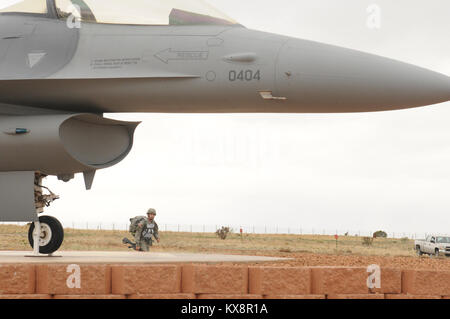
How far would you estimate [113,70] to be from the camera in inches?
476

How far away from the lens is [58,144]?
12414mm

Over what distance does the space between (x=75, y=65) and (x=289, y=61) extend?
365 centimetres

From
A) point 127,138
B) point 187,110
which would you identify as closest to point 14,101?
point 127,138

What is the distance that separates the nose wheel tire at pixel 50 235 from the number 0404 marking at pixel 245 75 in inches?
191

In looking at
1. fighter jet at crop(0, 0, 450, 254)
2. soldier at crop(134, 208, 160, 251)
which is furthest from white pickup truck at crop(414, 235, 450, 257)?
fighter jet at crop(0, 0, 450, 254)

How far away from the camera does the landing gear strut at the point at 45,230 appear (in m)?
13.8

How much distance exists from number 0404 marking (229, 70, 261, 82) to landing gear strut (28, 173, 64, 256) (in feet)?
14.6

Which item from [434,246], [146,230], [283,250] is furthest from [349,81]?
[434,246]

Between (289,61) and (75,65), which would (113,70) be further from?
(289,61)

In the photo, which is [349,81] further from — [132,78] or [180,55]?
[132,78]

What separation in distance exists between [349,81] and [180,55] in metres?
2.73

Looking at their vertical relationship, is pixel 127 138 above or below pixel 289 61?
below

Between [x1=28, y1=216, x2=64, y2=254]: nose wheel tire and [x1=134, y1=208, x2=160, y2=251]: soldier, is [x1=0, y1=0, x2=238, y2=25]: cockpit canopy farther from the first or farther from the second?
[x1=134, y1=208, x2=160, y2=251]: soldier
